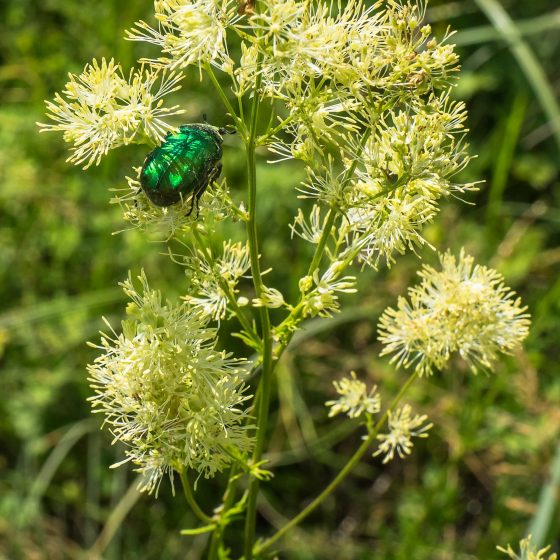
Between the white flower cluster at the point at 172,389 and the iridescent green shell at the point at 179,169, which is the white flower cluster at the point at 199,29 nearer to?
the iridescent green shell at the point at 179,169

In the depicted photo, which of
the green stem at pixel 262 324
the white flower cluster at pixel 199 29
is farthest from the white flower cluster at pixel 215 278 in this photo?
the white flower cluster at pixel 199 29

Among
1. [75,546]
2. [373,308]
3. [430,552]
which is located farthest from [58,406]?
[430,552]

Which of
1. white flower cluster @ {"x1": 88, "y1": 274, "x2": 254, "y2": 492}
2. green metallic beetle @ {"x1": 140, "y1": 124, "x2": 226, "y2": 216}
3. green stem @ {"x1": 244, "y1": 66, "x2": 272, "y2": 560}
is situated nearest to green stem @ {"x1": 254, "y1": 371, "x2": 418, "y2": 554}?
green stem @ {"x1": 244, "y1": 66, "x2": 272, "y2": 560}

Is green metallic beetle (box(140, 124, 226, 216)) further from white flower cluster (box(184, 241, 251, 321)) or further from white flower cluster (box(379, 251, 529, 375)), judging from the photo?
white flower cluster (box(379, 251, 529, 375))

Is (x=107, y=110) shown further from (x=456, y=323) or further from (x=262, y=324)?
(x=456, y=323)

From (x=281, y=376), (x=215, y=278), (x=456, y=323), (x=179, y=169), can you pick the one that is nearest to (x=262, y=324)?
(x=215, y=278)
